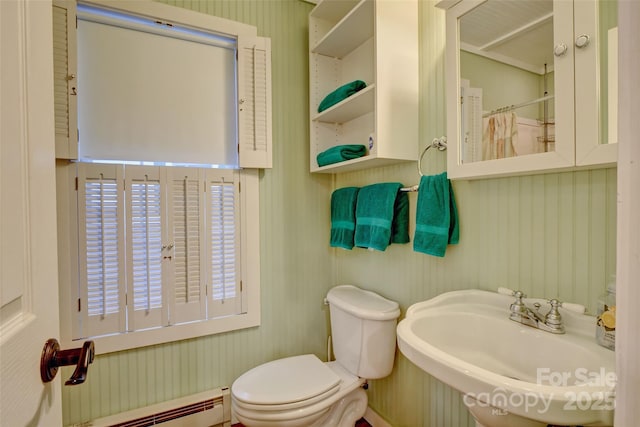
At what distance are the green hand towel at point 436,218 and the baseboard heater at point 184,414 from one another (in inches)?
50.5

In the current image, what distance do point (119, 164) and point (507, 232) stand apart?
5.49ft

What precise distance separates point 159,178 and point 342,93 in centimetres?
100

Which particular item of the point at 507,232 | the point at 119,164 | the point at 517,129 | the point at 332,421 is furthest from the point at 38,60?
the point at 332,421

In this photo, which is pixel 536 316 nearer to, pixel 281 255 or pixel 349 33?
pixel 281 255

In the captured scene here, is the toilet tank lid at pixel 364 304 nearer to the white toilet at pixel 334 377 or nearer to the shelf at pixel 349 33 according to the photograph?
the white toilet at pixel 334 377

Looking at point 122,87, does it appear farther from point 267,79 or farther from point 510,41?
point 510,41

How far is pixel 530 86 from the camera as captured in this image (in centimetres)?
96

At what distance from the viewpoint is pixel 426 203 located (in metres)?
1.27

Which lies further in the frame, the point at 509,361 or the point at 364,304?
the point at 364,304

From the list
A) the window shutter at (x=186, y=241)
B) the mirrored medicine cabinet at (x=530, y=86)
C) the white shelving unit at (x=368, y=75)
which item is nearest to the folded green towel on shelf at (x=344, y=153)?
the white shelving unit at (x=368, y=75)

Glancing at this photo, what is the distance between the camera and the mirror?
31.5 inches

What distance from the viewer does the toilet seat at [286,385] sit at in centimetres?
129

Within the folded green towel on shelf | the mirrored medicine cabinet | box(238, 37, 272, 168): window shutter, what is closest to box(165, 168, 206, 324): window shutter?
box(238, 37, 272, 168): window shutter

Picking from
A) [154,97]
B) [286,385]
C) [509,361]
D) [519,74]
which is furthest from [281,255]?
[519,74]
